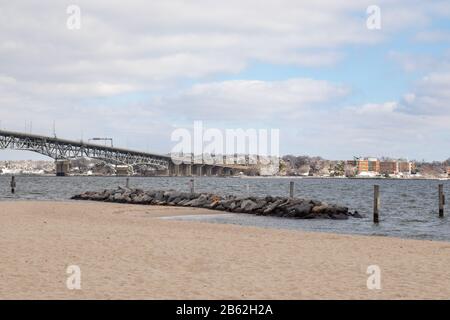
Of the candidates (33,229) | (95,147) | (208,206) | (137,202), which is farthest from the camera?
(95,147)

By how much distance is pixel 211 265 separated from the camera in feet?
42.6

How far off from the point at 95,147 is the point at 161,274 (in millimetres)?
155628

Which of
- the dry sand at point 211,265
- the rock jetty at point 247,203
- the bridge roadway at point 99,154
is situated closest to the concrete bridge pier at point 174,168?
the bridge roadway at point 99,154

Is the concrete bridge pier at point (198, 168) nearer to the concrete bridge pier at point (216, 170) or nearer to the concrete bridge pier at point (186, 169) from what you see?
the concrete bridge pier at point (186, 169)

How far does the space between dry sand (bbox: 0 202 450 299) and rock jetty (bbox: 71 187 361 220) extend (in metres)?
16.7

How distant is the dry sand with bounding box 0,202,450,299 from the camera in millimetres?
9961

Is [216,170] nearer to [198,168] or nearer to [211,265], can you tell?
[198,168]

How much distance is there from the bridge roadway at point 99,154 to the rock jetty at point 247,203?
316ft

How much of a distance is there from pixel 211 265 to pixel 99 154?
156 m

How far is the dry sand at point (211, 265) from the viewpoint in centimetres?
996

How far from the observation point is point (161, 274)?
11648mm

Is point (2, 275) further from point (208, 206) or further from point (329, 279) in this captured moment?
point (208, 206)
